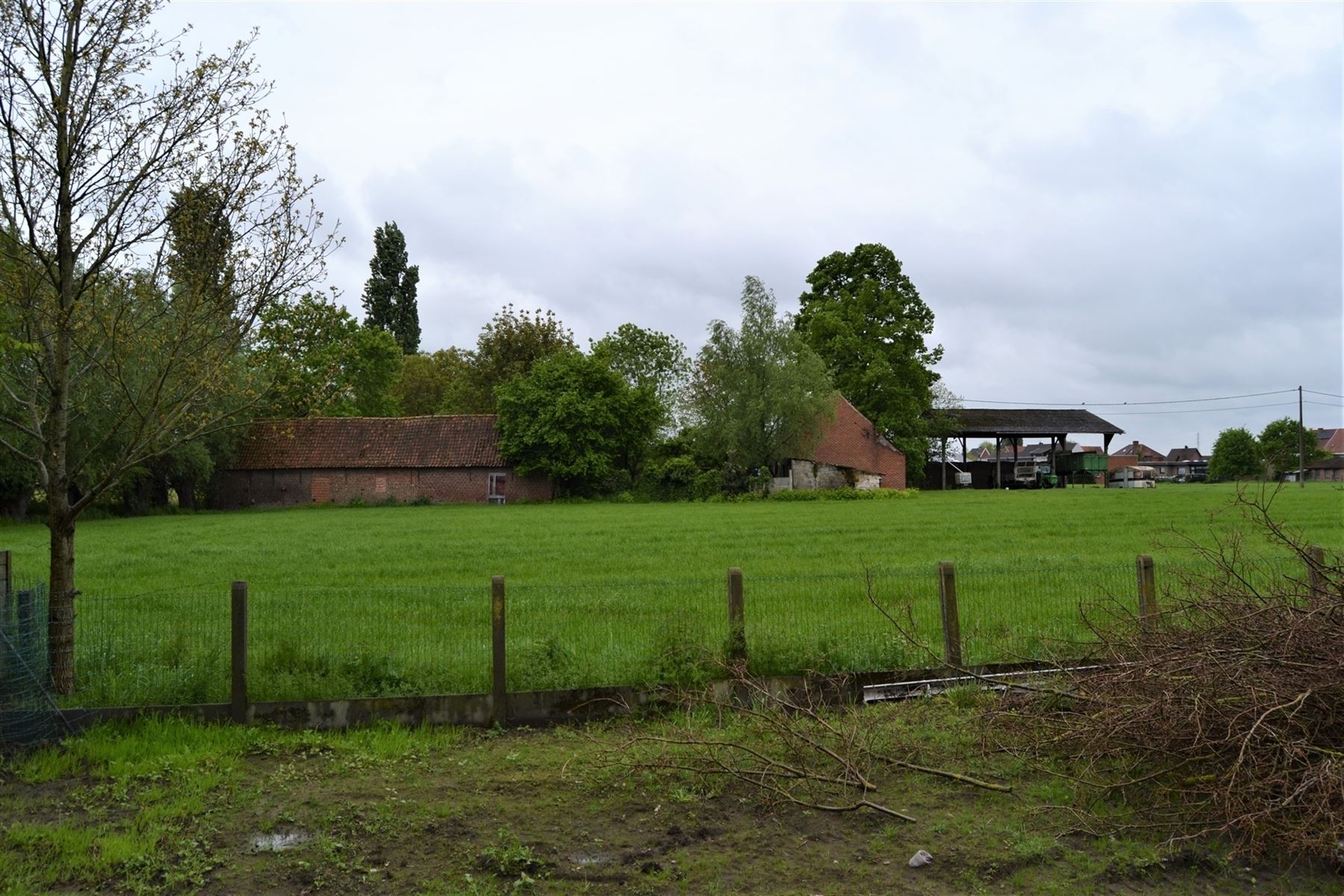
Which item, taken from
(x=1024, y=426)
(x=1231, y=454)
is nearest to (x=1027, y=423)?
(x=1024, y=426)

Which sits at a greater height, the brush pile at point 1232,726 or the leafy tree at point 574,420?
the leafy tree at point 574,420

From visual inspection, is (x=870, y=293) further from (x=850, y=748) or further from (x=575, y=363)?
(x=850, y=748)

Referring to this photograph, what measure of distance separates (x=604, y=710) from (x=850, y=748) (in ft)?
8.14

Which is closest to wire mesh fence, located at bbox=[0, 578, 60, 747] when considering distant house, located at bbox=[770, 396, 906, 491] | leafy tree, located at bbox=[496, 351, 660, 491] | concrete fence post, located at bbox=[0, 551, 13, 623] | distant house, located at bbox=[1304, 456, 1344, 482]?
concrete fence post, located at bbox=[0, 551, 13, 623]

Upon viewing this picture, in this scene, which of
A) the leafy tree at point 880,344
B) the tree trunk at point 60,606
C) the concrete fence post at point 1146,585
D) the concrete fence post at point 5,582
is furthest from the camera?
the leafy tree at point 880,344

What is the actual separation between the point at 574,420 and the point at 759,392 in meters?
9.79

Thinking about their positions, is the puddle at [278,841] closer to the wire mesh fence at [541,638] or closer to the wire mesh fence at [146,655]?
the wire mesh fence at [541,638]

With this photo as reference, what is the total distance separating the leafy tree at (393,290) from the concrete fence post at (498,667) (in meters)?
72.5

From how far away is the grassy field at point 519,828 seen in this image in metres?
5.37

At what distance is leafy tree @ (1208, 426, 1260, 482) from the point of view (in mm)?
102625

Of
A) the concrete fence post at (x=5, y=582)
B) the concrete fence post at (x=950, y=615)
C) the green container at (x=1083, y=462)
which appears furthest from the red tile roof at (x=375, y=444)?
the concrete fence post at (x=950, y=615)

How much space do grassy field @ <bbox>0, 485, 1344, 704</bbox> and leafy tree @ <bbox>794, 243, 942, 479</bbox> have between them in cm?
2234

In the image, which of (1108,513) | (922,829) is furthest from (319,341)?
(1108,513)

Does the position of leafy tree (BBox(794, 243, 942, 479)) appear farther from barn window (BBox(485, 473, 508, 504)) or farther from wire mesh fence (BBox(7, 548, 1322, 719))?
wire mesh fence (BBox(7, 548, 1322, 719))
